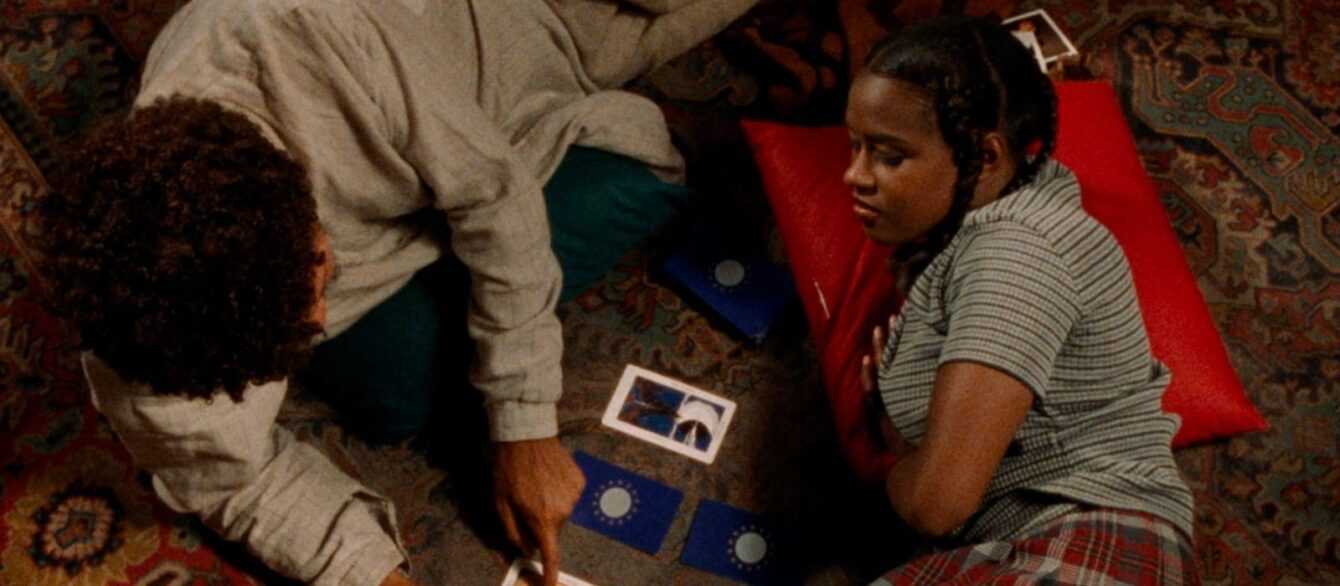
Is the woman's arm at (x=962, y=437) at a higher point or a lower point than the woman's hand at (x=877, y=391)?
higher

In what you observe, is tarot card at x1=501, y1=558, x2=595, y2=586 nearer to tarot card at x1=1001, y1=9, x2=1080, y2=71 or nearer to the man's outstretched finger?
the man's outstretched finger

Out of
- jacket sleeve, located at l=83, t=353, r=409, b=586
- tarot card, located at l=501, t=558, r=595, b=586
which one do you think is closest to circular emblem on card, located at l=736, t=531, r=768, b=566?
tarot card, located at l=501, t=558, r=595, b=586

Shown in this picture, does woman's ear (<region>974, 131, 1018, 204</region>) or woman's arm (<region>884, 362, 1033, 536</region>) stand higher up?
woman's ear (<region>974, 131, 1018, 204</region>)

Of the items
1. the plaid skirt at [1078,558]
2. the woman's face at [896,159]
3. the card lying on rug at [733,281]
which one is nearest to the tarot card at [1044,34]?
the card lying on rug at [733,281]

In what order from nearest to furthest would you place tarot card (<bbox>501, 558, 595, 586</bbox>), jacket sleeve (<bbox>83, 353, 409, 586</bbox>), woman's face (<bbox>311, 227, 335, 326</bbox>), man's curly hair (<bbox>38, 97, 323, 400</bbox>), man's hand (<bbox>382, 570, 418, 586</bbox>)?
man's curly hair (<bbox>38, 97, 323, 400</bbox>), woman's face (<bbox>311, 227, 335, 326</bbox>), jacket sleeve (<bbox>83, 353, 409, 586</bbox>), man's hand (<bbox>382, 570, 418, 586</bbox>), tarot card (<bbox>501, 558, 595, 586</bbox>)

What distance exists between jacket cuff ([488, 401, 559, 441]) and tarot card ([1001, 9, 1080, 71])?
1.31 meters

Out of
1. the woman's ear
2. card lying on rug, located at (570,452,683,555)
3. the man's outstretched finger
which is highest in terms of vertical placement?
the woman's ear

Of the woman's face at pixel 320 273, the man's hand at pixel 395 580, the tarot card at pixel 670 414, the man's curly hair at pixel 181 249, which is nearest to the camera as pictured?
the man's curly hair at pixel 181 249

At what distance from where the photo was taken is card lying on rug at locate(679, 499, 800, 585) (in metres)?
1.84

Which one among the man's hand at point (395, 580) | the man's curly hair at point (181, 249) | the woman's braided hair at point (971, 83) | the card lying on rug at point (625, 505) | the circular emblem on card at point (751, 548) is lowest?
the circular emblem on card at point (751, 548)

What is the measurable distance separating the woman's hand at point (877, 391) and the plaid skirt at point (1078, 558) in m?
0.19

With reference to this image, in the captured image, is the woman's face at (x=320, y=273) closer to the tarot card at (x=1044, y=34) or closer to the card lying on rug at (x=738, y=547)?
the card lying on rug at (x=738, y=547)

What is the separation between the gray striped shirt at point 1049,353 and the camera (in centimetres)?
125

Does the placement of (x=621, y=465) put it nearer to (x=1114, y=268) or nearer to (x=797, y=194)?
(x=797, y=194)
